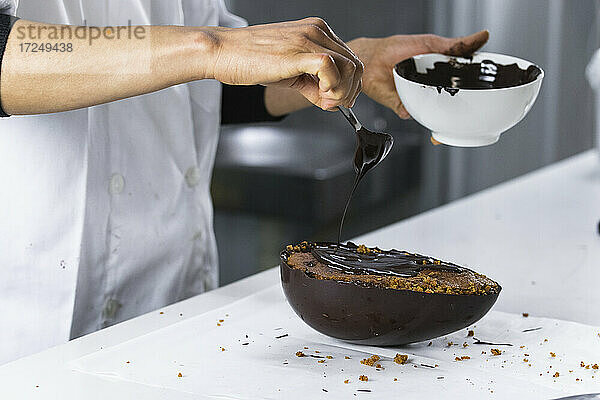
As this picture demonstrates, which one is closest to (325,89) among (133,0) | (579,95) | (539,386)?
(539,386)

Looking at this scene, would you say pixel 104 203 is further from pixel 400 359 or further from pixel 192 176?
pixel 400 359

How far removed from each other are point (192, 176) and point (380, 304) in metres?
0.45

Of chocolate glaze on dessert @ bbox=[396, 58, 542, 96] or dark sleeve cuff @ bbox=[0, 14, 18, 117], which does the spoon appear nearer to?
chocolate glaze on dessert @ bbox=[396, 58, 542, 96]

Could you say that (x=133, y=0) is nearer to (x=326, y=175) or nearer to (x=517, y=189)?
(x=517, y=189)

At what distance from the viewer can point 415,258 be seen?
83 centimetres

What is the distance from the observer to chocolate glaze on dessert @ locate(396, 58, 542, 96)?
3.27 ft

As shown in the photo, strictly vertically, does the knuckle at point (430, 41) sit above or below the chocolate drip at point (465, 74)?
above

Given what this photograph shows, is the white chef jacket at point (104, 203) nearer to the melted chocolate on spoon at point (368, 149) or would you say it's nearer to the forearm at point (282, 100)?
the forearm at point (282, 100)

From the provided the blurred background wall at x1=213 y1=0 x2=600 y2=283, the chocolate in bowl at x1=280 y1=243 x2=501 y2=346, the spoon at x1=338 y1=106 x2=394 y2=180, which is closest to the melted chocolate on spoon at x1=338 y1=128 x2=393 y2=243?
the spoon at x1=338 y1=106 x2=394 y2=180

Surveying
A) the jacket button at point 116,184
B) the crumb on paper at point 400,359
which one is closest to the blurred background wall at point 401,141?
the jacket button at point 116,184

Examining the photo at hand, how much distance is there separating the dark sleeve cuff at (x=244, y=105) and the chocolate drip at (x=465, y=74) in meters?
0.29

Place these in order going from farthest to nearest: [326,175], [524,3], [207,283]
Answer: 1. [524,3]
2. [326,175]
3. [207,283]

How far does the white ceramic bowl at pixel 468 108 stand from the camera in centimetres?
89

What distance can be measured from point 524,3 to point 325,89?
2.00 meters
